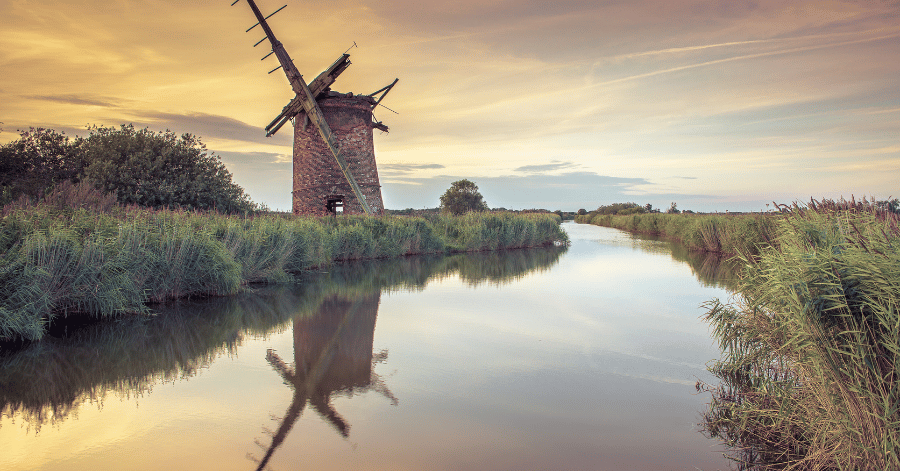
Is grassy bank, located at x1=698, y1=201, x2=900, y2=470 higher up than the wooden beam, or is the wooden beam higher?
the wooden beam

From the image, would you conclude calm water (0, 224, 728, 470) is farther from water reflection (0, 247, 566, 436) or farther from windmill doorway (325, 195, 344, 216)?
windmill doorway (325, 195, 344, 216)

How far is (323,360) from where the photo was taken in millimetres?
5359

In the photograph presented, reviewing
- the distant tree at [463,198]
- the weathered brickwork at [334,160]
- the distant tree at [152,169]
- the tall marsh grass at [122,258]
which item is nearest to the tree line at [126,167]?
Answer: the distant tree at [152,169]

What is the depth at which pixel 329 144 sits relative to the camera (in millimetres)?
18484

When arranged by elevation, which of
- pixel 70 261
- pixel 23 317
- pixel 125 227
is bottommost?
pixel 23 317

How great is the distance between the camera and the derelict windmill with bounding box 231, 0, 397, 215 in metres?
18.7

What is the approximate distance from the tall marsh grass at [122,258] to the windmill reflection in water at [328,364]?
98.4 inches

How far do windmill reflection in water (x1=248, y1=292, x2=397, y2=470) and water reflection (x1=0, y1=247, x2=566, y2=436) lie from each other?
0.01m

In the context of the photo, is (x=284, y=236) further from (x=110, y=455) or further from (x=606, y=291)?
(x=110, y=455)

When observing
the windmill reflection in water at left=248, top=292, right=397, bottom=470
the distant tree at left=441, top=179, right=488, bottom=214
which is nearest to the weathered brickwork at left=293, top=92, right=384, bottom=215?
the windmill reflection in water at left=248, top=292, right=397, bottom=470

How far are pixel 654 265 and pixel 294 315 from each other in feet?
38.5

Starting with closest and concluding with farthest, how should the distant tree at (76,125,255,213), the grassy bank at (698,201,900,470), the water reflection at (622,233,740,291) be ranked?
the grassy bank at (698,201,900,470), the water reflection at (622,233,740,291), the distant tree at (76,125,255,213)

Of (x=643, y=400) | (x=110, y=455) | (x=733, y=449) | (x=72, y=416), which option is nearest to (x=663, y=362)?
(x=643, y=400)

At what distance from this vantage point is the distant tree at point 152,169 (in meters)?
16.6
